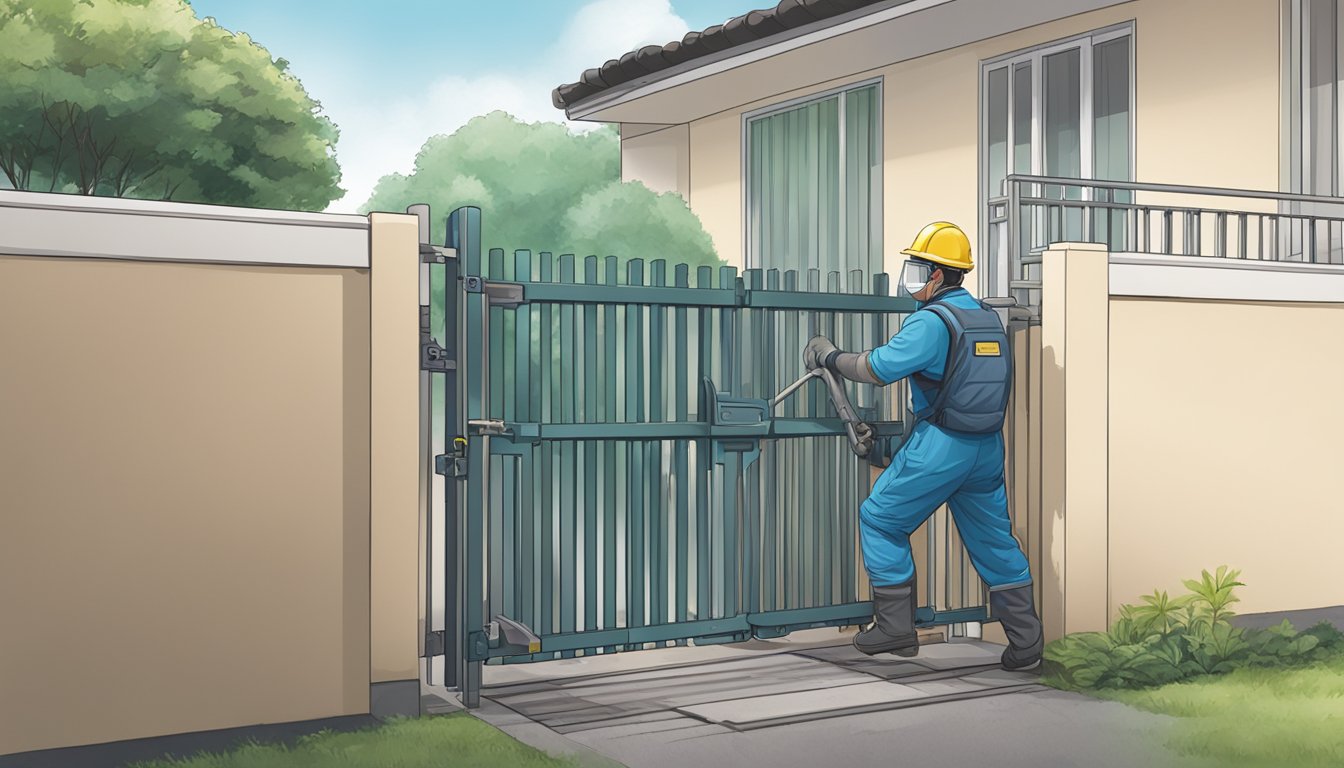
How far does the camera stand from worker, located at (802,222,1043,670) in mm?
7012

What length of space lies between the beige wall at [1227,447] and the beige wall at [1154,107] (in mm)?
2007

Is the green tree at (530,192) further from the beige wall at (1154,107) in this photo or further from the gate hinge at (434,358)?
the gate hinge at (434,358)

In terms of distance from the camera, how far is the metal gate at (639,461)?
648 centimetres

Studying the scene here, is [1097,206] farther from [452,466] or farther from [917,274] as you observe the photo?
[452,466]

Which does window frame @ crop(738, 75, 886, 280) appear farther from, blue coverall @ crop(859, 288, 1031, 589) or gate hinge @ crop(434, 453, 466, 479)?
gate hinge @ crop(434, 453, 466, 479)

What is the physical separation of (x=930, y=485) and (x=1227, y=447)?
6.71 feet

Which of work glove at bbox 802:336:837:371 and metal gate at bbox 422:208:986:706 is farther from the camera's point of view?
work glove at bbox 802:336:837:371

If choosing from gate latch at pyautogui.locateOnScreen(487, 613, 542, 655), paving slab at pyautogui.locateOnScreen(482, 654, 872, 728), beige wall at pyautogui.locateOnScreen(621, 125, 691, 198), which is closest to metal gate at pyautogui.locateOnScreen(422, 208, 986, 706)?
gate latch at pyautogui.locateOnScreen(487, 613, 542, 655)

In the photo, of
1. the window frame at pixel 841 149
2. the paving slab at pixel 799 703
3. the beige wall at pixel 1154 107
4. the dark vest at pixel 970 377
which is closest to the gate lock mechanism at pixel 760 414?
the dark vest at pixel 970 377

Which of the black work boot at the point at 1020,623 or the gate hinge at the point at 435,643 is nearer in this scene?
the gate hinge at the point at 435,643

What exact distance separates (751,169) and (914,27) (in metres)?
3.40

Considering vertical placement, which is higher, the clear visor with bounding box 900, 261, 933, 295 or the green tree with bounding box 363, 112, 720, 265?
the green tree with bounding box 363, 112, 720, 265

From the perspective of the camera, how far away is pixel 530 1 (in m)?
66.5

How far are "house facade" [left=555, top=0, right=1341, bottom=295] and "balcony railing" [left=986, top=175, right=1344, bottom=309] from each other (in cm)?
12
